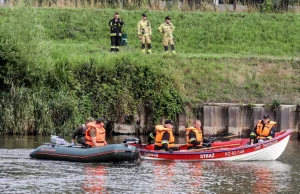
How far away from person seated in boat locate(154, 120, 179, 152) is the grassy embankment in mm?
7039

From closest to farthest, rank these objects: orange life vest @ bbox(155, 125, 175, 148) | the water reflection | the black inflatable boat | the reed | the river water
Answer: the water reflection < the river water < the black inflatable boat < orange life vest @ bbox(155, 125, 175, 148) < the reed

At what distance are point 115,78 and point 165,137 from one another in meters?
9.00

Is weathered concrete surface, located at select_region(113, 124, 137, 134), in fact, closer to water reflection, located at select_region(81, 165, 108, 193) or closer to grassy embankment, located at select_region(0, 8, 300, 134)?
grassy embankment, located at select_region(0, 8, 300, 134)

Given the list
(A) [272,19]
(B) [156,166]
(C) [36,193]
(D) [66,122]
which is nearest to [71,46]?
(D) [66,122]

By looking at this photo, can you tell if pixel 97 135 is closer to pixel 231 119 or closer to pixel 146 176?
pixel 146 176

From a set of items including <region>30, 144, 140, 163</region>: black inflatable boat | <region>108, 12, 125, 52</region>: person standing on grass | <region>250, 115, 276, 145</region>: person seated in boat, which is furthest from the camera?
<region>108, 12, 125, 52</region>: person standing on grass

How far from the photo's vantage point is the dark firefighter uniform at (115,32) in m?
41.9

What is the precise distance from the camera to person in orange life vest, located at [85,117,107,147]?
2939cm

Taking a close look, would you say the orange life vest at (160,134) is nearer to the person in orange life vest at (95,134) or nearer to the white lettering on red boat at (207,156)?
the white lettering on red boat at (207,156)

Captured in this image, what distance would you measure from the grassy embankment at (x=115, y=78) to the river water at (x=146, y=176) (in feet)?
16.6

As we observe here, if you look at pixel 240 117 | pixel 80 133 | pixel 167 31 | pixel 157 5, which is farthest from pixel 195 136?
pixel 157 5

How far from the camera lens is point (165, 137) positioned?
30266mm

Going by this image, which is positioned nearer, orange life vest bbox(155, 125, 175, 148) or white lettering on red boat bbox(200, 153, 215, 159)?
orange life vest bbox(155, 125, 175, 148)

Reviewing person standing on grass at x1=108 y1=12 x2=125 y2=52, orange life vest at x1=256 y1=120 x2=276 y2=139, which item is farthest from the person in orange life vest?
person standing on grass at x1=108 y1=12 x2=125 y2=52
